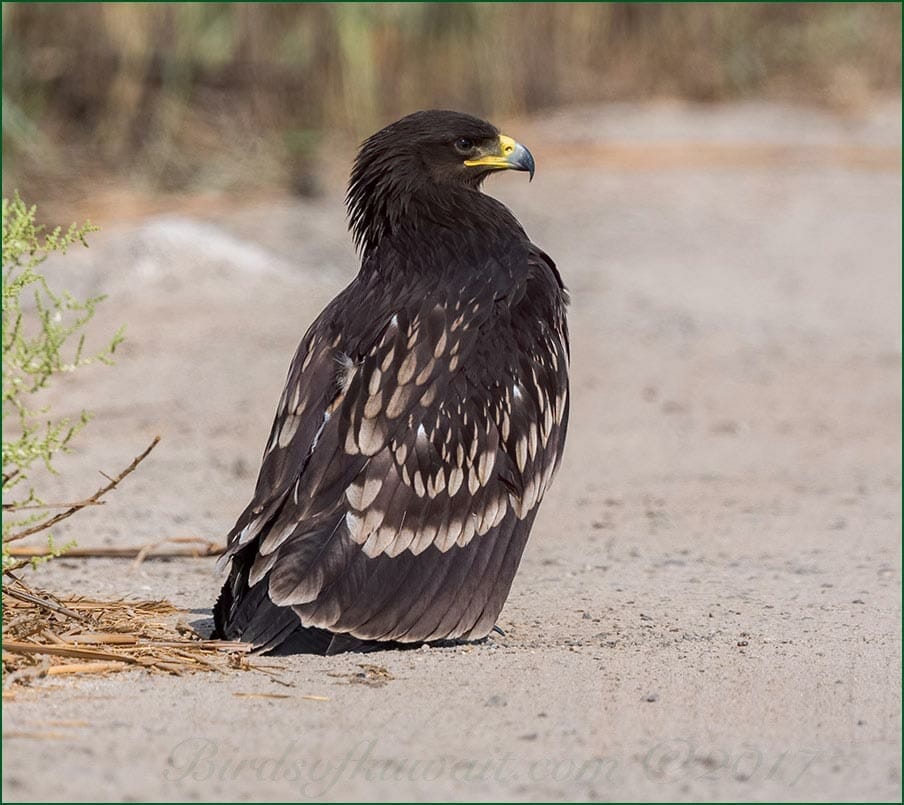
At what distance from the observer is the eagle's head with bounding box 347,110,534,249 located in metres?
5.40

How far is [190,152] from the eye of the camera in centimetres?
1395

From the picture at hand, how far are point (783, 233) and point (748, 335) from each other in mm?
2474

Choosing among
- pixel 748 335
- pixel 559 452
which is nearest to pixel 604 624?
pixel 559 452

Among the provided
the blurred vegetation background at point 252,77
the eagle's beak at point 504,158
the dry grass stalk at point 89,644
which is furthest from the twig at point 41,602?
the blurred vegetation background at point 252,77

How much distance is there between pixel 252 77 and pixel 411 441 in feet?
33.6

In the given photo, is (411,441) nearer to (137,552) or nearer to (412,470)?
(412,470)

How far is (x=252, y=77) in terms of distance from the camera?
14.4 m

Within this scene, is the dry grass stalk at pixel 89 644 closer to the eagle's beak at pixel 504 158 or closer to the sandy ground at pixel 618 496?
the sandy ground at pixel 618 496

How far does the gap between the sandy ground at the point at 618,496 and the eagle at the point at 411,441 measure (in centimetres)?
18

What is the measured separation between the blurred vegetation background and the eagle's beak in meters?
7.17

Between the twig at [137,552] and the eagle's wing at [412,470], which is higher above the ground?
the eagle's wing at [412,470]

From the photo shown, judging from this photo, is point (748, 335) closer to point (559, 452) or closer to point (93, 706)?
point (559, 452)

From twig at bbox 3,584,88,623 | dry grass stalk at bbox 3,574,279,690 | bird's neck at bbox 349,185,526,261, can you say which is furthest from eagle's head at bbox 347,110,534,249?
twig at bbox 3,584,88,623

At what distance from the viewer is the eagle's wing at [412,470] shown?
15.2 ft
